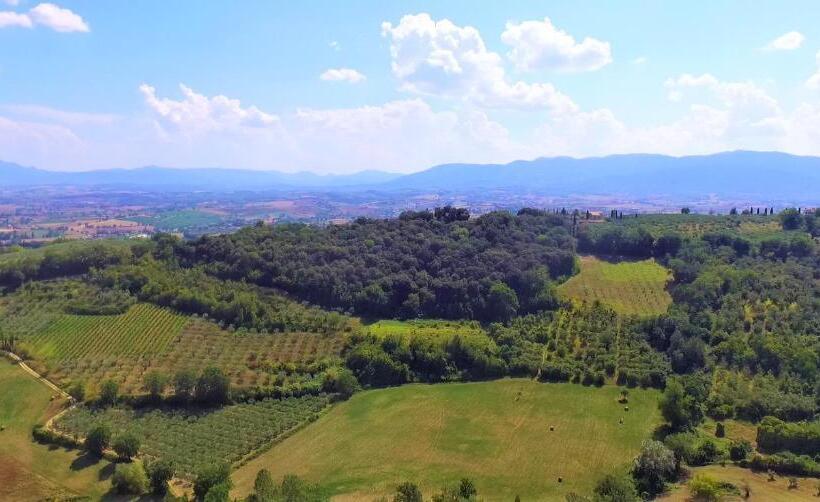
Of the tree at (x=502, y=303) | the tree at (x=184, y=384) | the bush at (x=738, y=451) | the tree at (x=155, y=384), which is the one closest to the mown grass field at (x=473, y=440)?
the bush at (x=738, y=451)

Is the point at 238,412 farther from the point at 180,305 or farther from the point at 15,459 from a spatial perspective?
the point at 180,305

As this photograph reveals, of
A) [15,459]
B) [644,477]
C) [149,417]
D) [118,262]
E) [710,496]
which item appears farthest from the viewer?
[118,262]

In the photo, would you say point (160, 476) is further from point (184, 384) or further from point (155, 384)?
point (155, 384)

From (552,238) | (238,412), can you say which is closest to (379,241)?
(552,238)

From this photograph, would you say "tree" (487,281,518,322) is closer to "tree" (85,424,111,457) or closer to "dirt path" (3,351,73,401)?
"tree" (85,424,111,457)

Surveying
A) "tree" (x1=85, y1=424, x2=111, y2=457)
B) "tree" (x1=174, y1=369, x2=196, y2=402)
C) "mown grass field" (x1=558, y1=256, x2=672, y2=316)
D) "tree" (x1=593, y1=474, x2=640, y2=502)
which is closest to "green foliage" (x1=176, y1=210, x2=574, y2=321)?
"mown grass field" (x1=558, y1=256, x2=672, y2=316)

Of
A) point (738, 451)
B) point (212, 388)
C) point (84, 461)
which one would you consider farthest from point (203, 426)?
point (738, 451)
